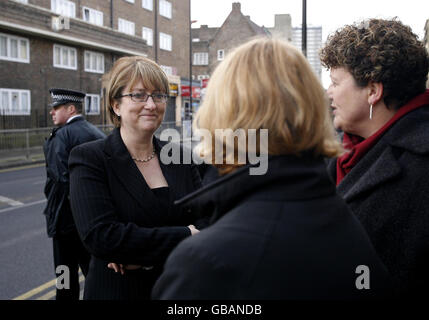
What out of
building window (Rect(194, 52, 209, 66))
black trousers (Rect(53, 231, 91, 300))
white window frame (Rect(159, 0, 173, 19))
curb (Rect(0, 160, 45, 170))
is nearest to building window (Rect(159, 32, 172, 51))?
white window frame (Rect(159, 0, 173, 19))

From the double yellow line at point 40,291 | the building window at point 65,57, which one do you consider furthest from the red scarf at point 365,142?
the building window at point 65,57

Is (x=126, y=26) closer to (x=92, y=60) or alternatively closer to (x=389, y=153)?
(x=92, y=60)

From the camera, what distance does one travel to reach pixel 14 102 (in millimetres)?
21406

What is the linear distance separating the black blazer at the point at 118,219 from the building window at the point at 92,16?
89.0 ft

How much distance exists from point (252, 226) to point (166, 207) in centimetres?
131

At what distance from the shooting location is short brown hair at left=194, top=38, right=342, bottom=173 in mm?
1219

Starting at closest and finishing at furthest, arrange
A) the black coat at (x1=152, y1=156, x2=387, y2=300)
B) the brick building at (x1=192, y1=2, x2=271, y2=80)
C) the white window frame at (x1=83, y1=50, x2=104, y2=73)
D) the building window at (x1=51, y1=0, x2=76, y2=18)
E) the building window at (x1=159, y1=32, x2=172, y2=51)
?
the black coat at (x1=152, y1=156, x2=387, y2=300), the building window at (x1=51, y1=0, x2=76, y2=18), the white window frame at (x1=83, y1=50, x2=104, y2=73), the building window at (x1=159, y1=32, x2=172, y2=51), the brick building at (x1=192, y1=2, x2=271, y2=80)

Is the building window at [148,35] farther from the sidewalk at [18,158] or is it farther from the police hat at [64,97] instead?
the police hat at [64,97]

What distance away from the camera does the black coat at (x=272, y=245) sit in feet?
3.44

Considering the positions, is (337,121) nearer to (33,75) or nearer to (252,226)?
(252,226)

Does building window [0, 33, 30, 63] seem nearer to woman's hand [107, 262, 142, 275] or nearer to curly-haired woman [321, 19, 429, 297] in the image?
woman's hand [107, 262, 142, 275]

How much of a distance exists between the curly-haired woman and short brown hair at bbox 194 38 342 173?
55cm

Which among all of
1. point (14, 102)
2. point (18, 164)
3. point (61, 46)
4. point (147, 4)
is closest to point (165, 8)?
point (147, 4)
